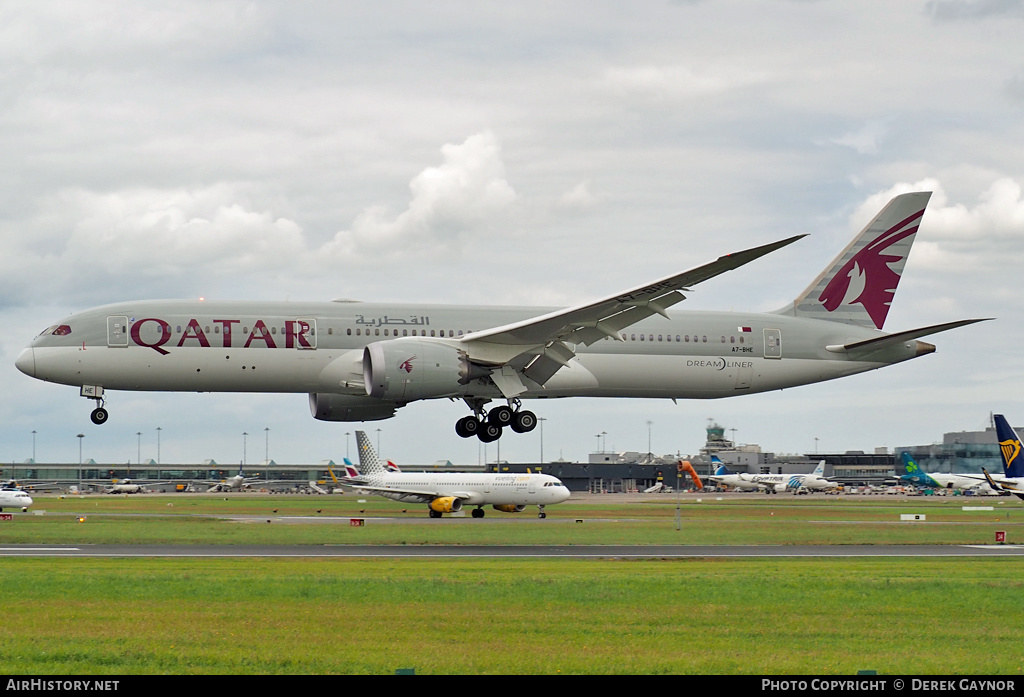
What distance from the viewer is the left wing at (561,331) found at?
39.5 meters

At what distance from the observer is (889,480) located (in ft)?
624

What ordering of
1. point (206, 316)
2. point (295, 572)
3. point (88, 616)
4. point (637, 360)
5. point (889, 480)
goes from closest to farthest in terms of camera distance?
point (88, 616) → point (295, 572) → point (206, 316) → point (637, 360) → point (889, 480)

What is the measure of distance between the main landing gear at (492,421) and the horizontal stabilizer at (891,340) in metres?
15.0

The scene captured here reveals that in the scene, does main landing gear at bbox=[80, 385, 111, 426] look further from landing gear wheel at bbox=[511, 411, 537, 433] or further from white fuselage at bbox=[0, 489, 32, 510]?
white fuselage at bbox=[0, 489, 32, 510]

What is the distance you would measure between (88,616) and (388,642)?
707cm

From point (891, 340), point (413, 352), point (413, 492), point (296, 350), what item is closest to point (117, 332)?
point (296, 350)

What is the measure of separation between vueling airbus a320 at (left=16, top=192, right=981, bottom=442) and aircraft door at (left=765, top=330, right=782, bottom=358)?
0.54 feet

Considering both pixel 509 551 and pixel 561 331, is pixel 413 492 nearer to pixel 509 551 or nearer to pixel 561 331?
pixel 509 551

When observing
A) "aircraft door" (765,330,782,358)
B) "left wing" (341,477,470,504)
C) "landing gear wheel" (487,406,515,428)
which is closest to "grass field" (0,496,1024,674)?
"landing gear wheel" (487,406,515,428)

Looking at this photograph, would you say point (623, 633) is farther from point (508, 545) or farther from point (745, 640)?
point (508, 545)

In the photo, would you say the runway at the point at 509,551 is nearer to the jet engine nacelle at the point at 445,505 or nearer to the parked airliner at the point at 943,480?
the jet engine nacelle at the point at 445,505

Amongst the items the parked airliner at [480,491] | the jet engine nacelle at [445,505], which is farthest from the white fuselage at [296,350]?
the parked airliner at [480,491]

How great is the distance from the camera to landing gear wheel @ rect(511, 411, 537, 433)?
153ft

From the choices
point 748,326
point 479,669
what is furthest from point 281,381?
point 479,669
